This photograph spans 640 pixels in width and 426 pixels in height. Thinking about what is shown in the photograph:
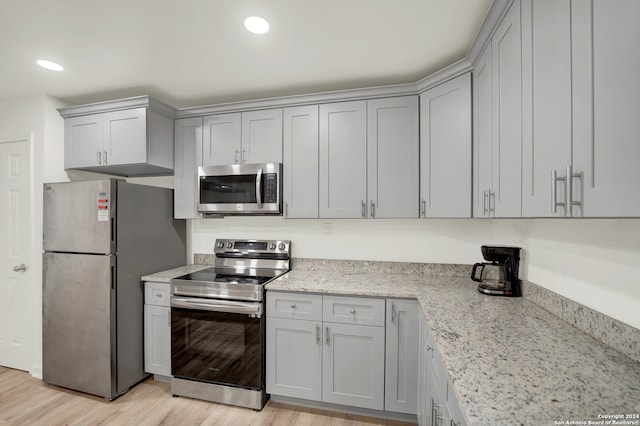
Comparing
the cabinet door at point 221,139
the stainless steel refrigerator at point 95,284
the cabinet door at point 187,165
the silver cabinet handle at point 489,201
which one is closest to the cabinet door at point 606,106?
the silver cabinet handle at point 489,201

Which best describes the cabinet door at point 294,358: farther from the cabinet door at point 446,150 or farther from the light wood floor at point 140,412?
the cabinet door at point 446,150

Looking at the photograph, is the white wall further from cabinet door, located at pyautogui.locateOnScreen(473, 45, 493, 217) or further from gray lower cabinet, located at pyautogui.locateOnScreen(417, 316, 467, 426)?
gray lower cabinet, located at pyautogui.locateOnScreen(417, 316, 467, 426)

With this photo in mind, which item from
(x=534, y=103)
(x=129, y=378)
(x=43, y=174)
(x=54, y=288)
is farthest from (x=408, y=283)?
(x=43, y=174)

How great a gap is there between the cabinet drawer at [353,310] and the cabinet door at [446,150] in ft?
2.52

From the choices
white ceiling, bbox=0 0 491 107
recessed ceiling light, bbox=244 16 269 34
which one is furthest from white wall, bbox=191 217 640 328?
recessed ceiling light, bbox=244 16 269 34

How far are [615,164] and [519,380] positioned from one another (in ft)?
2.14

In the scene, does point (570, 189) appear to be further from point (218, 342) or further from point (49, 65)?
point (49, 65)

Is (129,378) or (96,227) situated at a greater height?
(96,227)

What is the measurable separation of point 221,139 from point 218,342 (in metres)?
1.69

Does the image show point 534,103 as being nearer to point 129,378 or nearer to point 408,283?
point 408,283

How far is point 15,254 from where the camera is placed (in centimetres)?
261

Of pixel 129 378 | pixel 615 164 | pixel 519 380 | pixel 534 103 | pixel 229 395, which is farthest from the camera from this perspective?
pixel 129 378

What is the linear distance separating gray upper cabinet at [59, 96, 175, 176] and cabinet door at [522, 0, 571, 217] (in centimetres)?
260

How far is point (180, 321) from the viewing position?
7.20 ft
